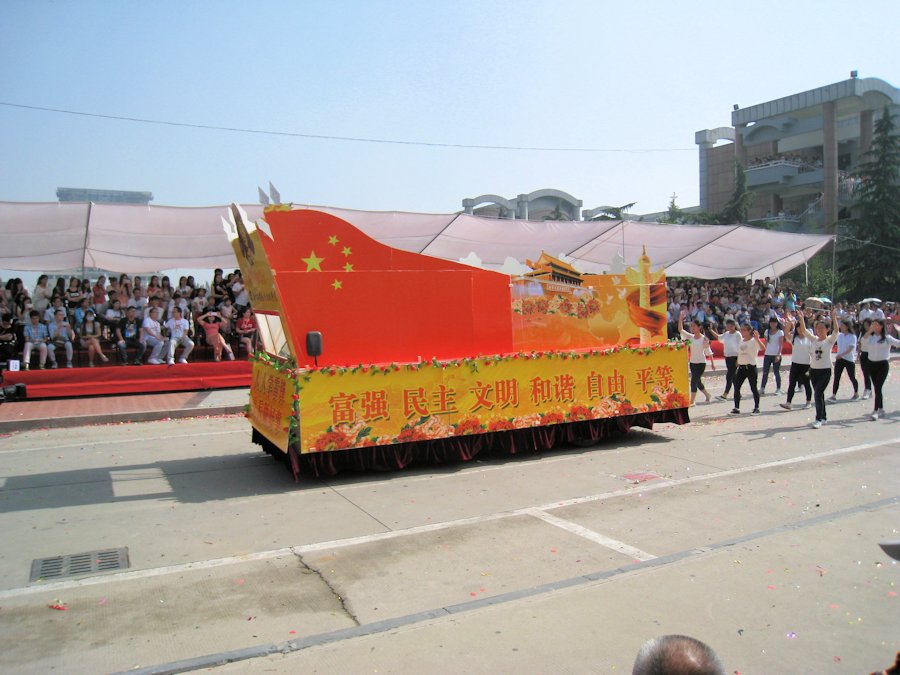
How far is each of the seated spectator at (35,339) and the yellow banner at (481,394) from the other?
11.0 metres

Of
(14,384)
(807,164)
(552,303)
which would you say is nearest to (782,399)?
(552,303)

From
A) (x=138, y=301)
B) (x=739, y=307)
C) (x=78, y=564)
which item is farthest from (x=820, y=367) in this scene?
(x=739, y=307)

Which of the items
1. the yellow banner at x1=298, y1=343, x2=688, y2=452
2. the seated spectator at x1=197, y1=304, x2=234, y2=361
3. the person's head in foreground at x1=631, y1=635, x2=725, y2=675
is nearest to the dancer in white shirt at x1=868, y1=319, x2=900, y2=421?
the yellow banner at x1=298, y1=343, x2=688, y2=452

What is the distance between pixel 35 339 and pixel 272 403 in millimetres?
10343

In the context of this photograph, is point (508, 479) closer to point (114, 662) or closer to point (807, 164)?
point (114, 662)

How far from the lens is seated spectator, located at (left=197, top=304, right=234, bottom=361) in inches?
688

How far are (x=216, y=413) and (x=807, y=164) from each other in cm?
5747

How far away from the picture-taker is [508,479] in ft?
26.9

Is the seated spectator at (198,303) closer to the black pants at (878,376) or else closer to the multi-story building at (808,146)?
the black pants at (878,376)

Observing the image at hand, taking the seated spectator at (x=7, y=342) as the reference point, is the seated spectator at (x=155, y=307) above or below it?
above

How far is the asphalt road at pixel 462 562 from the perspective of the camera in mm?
4105

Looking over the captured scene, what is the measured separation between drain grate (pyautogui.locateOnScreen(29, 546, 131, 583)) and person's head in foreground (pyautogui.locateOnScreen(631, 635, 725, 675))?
4792 mm

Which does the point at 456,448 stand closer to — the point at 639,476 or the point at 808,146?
the point at 639,476

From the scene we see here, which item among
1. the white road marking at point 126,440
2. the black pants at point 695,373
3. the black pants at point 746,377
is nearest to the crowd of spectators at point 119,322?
the white road marking at point 126,440
